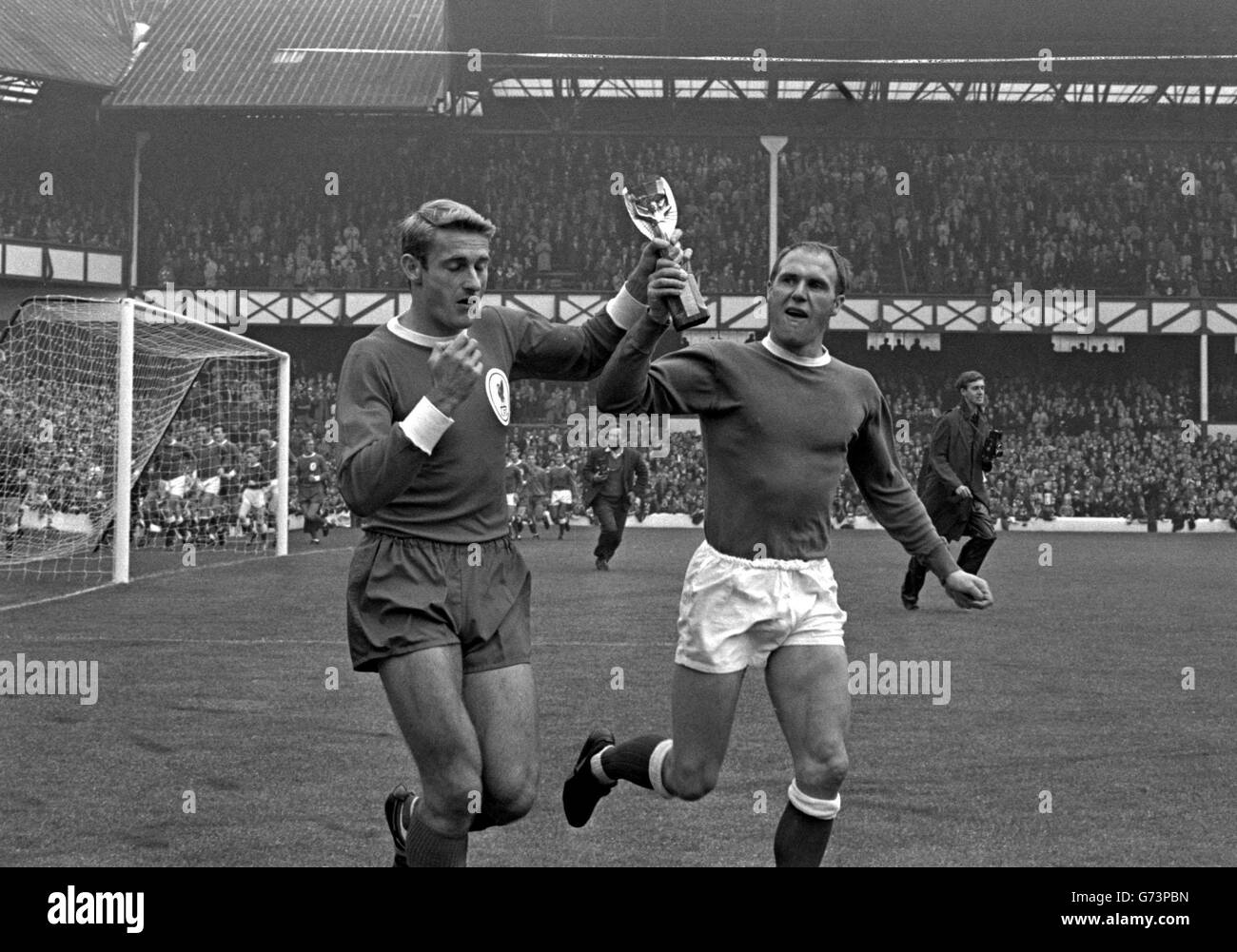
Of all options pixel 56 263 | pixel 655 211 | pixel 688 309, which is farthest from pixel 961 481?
pixel 56 263

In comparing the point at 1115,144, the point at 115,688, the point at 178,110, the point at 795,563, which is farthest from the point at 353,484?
the point at 1115,144

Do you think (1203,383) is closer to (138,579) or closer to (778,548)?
(138,579)

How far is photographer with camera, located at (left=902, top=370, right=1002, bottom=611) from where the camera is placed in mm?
14898

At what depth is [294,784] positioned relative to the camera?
23.1 ft

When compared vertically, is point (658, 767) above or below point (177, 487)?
below

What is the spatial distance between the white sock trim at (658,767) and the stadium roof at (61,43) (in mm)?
40830

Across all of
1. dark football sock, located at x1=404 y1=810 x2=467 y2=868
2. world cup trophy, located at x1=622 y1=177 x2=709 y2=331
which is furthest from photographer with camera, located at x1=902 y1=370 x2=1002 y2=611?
dark football sock, located at x1=404 y1=810 x2=467 y2=868

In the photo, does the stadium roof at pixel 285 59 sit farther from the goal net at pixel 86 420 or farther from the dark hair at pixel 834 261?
the dark hair at pixel 834 261

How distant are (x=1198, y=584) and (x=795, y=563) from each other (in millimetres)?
15735

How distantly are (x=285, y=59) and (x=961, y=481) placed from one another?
35166 millimetres

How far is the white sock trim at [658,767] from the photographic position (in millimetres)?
5555

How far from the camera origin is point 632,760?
18.9 feet

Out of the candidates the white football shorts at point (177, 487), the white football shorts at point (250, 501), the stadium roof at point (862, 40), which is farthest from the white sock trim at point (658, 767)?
the stadium roof at point (862, 40)
